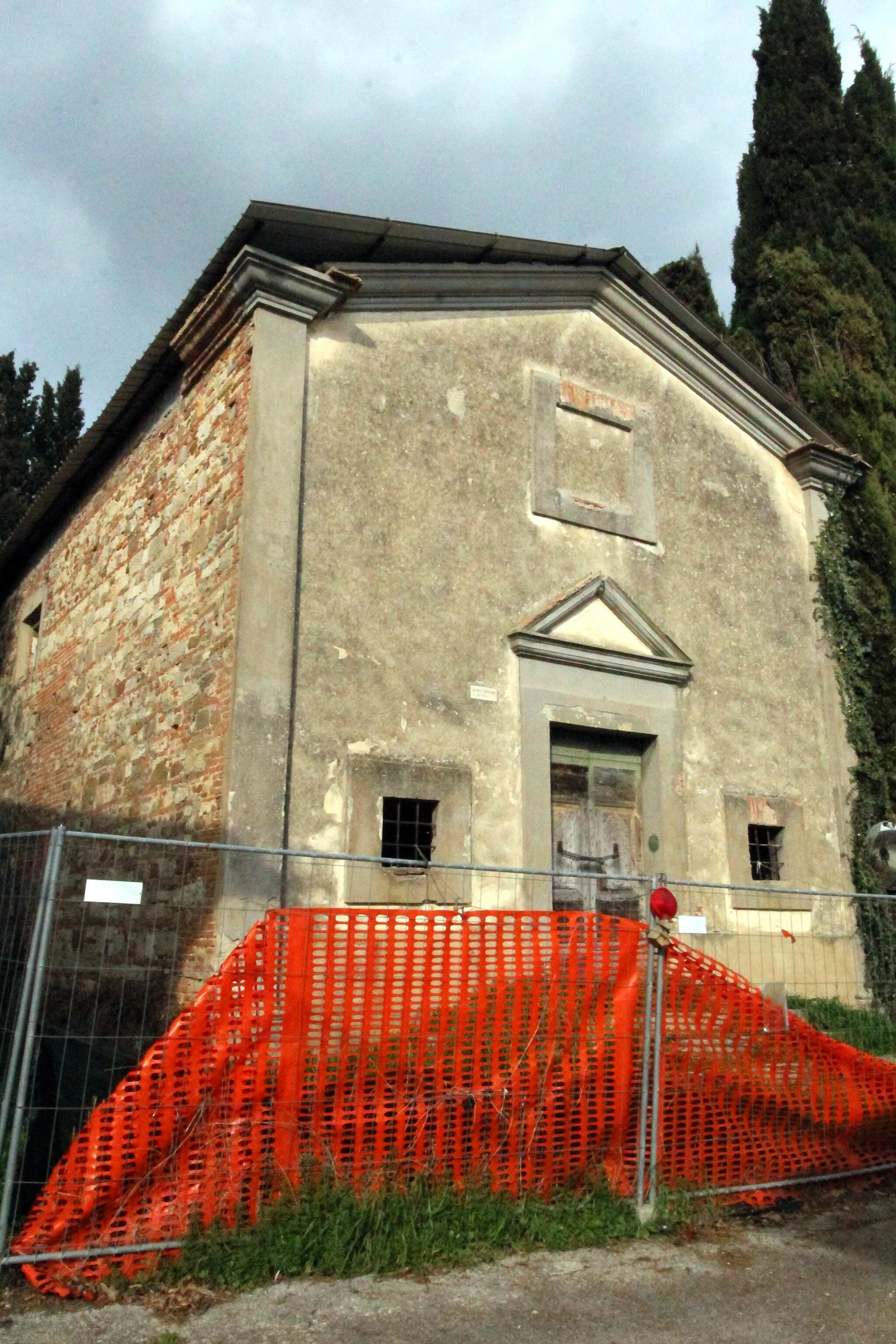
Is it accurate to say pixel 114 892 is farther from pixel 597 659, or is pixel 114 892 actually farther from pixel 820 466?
pixel 820 466

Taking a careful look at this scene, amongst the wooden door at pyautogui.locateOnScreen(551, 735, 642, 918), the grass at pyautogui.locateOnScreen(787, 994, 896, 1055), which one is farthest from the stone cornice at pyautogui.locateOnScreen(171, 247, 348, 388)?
the grass at pyautogui.locateOnScreen(787, 994, 896, 1055)

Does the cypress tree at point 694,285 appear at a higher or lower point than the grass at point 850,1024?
higher

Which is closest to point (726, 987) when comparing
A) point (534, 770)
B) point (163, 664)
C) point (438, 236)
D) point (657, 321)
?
point (534, 770)

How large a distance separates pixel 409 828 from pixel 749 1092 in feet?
10.7

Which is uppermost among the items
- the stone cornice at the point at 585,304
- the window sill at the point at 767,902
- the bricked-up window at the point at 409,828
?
the stone cornice at the point at 585,304

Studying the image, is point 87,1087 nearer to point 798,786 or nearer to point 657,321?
point 798,786

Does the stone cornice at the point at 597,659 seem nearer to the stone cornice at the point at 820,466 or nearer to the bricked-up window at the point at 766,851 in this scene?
the bricked-up window at the point at 766,851

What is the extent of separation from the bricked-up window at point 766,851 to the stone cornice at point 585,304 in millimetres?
4234

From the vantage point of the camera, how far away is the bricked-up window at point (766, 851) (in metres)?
9.90

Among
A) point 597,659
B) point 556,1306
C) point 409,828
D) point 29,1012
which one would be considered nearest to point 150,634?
point 409,828

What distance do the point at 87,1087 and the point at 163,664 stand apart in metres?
3.53

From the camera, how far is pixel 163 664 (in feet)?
28.2

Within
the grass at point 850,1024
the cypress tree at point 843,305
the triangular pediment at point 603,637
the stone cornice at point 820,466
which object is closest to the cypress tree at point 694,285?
the cypress tree at point 843,305

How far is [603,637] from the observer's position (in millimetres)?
9320
